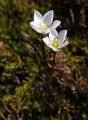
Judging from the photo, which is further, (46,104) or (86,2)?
(86,2)

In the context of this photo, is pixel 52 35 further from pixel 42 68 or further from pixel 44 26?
pixel 42 68

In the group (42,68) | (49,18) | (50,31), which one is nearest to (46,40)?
(50,31)

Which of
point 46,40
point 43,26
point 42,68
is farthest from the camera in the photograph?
point 42,68

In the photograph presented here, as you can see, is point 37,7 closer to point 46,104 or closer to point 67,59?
point 67,59

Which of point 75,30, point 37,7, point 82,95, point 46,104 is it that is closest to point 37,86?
point 46,104

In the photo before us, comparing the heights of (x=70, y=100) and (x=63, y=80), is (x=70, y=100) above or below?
below

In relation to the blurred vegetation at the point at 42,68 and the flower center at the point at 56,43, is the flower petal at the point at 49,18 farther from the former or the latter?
the blurred vegetation at the point at 42,68
